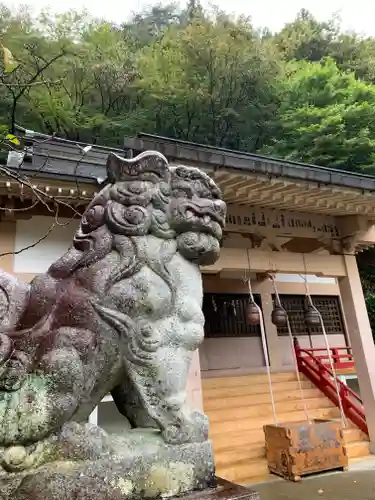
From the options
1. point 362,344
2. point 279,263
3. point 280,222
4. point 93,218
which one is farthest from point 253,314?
point 93,218

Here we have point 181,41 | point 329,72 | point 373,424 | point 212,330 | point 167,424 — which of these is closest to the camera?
point 167,424

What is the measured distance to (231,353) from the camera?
353 inches

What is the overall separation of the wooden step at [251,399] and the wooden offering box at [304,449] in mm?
1147

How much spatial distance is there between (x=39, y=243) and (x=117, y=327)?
13.5 ft

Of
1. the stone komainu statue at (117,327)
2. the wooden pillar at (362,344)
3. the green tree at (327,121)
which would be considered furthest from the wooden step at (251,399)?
the green tree at (327,121)

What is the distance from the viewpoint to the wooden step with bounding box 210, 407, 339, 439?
20.5 ft

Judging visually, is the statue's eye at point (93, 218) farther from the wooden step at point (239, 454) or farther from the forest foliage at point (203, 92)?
the forest foliage at point (203, 92)

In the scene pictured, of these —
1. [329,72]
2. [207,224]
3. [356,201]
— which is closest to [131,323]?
[207,224]

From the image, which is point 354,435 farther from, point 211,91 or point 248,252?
point 211,91

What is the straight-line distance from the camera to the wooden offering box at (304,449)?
5.38 metres

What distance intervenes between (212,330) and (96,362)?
7327 millimetres

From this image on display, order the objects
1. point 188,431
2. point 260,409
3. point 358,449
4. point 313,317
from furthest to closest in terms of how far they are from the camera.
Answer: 1. point 260,409
2. point 358,449
3. point 313,317
4. point 188,431

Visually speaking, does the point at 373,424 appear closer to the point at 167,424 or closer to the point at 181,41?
the point at 167,424

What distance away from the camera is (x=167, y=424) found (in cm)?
178
